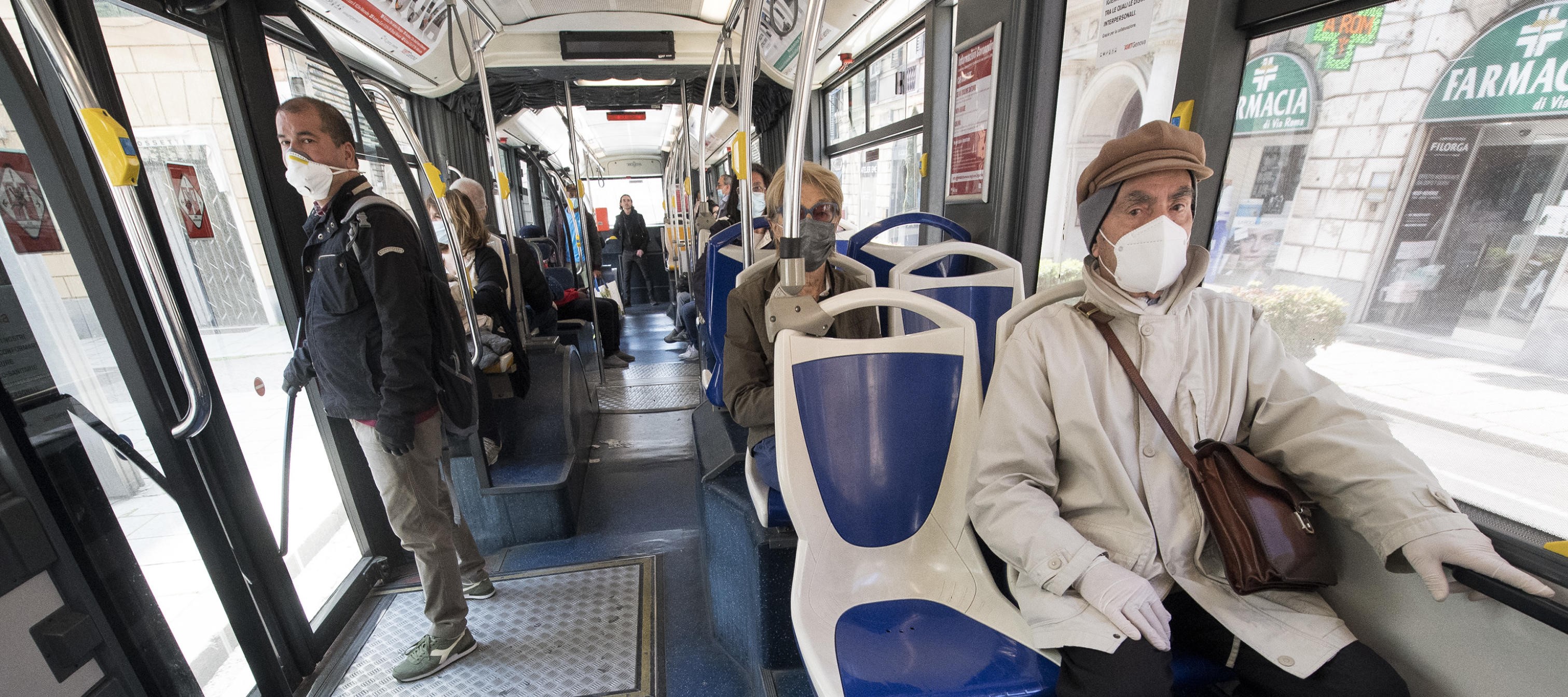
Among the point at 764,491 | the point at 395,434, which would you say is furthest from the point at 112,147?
the point at 764,491

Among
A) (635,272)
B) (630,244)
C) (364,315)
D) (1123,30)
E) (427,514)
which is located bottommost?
(635,272)

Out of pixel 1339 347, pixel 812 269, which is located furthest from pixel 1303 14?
pixel 812 269

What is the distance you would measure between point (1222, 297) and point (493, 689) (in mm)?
2435

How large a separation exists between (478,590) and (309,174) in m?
1.65

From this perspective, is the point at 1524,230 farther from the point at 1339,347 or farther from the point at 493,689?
the point at 493,689

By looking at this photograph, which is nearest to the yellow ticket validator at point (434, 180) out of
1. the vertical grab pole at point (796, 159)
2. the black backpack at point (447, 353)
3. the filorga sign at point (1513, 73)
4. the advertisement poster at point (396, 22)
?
the black backpack at point (447, 353)

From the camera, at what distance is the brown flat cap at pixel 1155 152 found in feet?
3.93

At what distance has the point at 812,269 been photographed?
1.60 m

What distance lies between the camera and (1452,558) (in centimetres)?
99

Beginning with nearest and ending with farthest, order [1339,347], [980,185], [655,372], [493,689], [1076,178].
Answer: [1339,347]
[493,689]
[1076,178]
[980,185]
[655,372]

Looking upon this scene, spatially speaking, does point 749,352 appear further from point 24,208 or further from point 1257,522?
point 24,208

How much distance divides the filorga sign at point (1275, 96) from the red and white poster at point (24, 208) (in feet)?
10.2

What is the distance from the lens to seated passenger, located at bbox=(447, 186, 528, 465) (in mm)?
2705

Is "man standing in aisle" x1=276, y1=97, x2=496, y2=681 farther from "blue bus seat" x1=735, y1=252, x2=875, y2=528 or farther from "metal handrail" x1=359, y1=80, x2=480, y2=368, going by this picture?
"blue bus seat" x1=735, y1=252, x2=875, y2=528
